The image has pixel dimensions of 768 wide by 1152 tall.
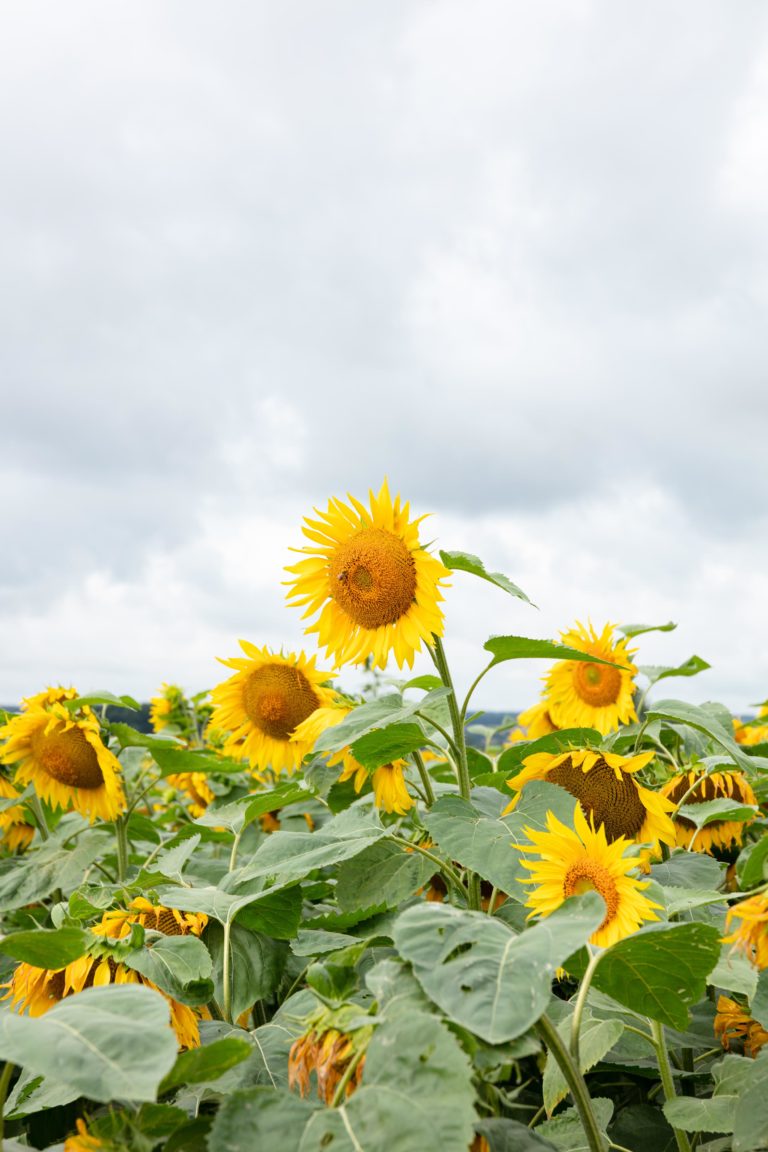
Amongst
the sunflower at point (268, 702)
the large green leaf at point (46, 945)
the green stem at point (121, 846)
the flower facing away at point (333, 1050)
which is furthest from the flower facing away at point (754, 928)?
the green stem at point (121, 846)

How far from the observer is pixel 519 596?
190cm

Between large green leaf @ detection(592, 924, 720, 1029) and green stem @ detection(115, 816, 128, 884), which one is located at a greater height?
green stem @ detection(115, 816, 128, 884)

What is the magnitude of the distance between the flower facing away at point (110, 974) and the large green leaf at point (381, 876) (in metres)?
0.28

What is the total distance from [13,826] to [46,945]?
316cm

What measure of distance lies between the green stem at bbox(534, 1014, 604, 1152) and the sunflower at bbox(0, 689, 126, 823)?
87.7 inches

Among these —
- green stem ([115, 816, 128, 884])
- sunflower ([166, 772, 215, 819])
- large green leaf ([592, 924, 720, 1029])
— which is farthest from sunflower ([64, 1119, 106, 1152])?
sunflower ([166, 772, 215, 819])

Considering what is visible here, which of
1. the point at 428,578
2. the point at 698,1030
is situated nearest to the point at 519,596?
the point at 428,578

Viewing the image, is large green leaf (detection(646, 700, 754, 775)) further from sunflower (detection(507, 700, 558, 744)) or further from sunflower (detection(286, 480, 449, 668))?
sunflower (detection(507, 700, 558, 744))

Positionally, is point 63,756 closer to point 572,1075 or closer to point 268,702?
point 268,702

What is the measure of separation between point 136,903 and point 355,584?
0.89 metres

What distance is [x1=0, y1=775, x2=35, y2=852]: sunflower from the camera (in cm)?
374

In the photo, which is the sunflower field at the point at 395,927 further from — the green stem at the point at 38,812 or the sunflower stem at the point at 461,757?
the green stem at the point at 38,812

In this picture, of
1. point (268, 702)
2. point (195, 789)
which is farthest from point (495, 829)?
point (195, 789)

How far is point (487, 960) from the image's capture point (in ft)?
3.44
